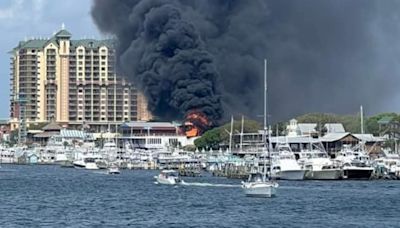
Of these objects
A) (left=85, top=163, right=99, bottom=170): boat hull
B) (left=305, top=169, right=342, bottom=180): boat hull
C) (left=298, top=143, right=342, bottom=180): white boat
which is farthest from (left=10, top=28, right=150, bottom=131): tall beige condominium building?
(left=305, top=169, right=342, bottom=180): boat hull

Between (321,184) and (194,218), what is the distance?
27.9 m

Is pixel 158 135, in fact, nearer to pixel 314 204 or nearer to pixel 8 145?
pixel 8 145

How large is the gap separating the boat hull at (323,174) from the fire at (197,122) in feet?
133

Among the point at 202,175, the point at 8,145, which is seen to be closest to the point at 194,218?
the point at 202,175

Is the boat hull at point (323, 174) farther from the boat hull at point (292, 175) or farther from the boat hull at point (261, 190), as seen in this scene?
the boat hull at point (261, 190)

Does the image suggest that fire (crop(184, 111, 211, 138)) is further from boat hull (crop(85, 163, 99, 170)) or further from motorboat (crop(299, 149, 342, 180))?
motorboat (crop(299, 149, 342, 180))

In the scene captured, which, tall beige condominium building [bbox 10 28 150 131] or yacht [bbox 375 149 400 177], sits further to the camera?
tall beige condominium building [bbox 10 28 150 131]

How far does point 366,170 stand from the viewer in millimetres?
80750

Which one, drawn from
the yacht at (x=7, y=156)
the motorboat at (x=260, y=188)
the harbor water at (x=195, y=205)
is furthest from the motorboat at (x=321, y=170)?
the yacht at (x=7, y=156)

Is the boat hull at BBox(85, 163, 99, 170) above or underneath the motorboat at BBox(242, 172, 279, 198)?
above

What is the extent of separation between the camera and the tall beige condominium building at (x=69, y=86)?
18700cm

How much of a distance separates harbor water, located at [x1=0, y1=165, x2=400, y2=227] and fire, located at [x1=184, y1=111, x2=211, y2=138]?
45061mm

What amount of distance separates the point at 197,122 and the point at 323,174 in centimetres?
4433

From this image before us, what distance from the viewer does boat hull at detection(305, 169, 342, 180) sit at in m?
79.9
